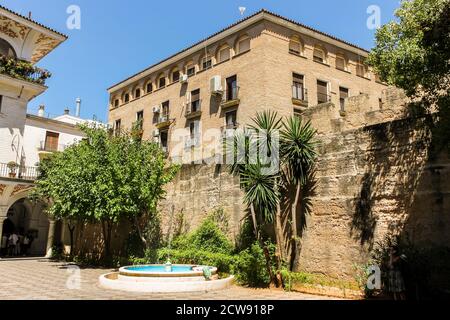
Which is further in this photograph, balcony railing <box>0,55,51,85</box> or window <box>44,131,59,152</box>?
window <box>44,131,59,152</box>

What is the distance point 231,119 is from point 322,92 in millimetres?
6810

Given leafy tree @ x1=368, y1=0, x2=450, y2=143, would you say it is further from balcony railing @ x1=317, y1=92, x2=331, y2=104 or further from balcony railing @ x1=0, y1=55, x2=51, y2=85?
balcony railing @ x1=0, y1=55, x2=51, y2=85

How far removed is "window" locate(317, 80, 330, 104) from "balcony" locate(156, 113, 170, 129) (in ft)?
39.0

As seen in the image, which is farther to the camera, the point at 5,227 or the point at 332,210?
the point at 5,227

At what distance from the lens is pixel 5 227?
28.4 meters

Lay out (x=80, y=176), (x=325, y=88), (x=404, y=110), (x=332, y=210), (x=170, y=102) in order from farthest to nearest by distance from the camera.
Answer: (x=170, y=102) → (x=325, y=88) → (x=80, y=176) → (x=404, y=110) → (x=332, y=210)

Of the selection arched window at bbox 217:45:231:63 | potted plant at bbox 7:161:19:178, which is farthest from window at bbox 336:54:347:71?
potted plant at bbox 7:161:19:178

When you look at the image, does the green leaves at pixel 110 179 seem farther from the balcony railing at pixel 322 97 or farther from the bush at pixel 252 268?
the balcony railing at pixel 322 97

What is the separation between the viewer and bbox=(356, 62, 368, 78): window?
98.5ft

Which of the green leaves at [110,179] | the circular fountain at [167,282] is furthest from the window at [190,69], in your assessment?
the circular fountain at [167,282]
